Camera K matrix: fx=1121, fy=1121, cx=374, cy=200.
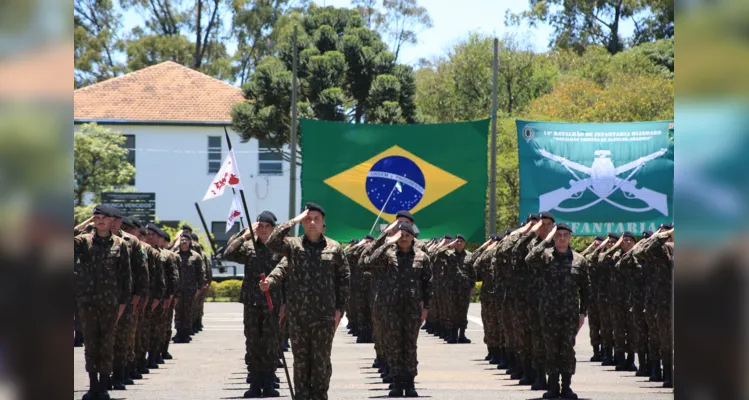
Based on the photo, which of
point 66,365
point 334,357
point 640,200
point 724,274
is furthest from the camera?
point 640,200

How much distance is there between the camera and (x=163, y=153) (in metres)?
53.1

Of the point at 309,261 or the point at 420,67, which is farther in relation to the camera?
the point at 420,67

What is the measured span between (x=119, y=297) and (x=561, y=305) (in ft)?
15.3

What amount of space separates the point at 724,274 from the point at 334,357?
16388 millimetres

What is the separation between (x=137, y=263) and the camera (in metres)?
11.9

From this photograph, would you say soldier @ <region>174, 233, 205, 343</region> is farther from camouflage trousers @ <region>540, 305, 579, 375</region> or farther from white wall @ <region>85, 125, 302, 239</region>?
white wall @ <region>85, 125, 302, 239</region>

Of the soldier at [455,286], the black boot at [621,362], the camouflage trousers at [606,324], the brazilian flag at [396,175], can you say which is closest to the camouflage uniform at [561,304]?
the black boot at [621,362]

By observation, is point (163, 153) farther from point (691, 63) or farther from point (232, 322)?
point (691, 63)

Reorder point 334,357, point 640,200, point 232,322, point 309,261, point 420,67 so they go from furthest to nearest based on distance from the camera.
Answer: point 420,67
point 232,322
point 640,200
point 334,357
point 309,261

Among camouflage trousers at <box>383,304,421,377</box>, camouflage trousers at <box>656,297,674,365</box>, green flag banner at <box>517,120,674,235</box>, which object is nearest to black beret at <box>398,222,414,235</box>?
camouflage trousers at <box>383,304,421,377</box>

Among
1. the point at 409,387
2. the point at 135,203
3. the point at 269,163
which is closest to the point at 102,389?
the point at 409,387

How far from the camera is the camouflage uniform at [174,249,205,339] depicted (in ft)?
66.2

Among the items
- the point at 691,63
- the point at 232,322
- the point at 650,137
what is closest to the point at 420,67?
the point at 232,322

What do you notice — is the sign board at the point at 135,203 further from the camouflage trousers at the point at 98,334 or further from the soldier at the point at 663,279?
the camouflage trousers at the point at 98,334
